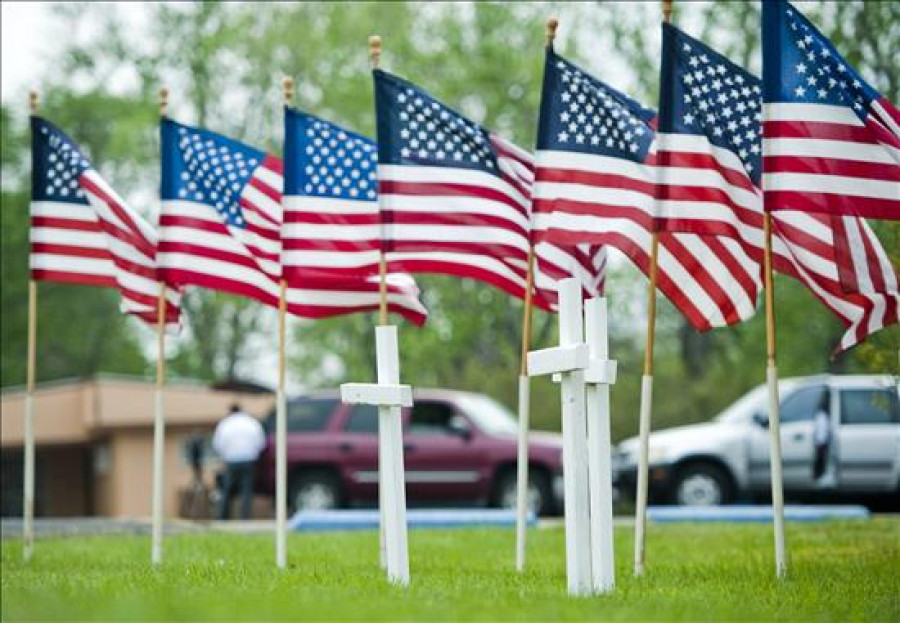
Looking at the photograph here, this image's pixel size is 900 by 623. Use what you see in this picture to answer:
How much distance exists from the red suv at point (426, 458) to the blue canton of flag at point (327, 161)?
1159 cm

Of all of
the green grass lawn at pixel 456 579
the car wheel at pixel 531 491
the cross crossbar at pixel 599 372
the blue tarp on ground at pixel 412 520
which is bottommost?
the green grass lawn at pixel 456 579

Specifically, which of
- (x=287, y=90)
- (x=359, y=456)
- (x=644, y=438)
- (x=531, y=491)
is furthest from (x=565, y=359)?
(x=359, y=456)

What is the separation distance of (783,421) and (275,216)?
451 inches

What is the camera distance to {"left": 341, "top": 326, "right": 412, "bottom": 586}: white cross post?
12.2 metres

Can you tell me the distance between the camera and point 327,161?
51.0 feet

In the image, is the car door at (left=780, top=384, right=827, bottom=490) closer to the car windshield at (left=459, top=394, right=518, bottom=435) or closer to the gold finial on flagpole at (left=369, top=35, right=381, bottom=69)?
the car windshield at (left=459, top=394, right=518, bottom=435)

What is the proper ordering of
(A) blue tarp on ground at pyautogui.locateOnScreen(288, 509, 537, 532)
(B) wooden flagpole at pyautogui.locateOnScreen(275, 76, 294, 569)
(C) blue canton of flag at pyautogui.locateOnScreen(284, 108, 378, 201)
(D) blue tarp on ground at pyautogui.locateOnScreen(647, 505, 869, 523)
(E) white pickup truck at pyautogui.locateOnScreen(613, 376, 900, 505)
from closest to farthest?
1. (B) wooden flagpole at pyautogui.locateOnScreen(275, 76, 294, 569)
2. (C) blue canton of flag at pyautogui.locateOnScreen(284, 108, 378, 201)
3. (A) blue tarp on ground at pyautogui.locateOnScreen(288, 509, 537, 532)
4. (D) blue tarp on ground at pyautogui.locateOnScreen(647, 505, 869, 523)
5. (E) white pickup truck at pyautogui.locateOnScreen(613, 376, 900, 505)

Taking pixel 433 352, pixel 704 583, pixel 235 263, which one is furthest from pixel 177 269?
pixel 433 352

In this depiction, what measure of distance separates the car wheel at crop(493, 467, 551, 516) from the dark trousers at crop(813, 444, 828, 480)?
3885mm

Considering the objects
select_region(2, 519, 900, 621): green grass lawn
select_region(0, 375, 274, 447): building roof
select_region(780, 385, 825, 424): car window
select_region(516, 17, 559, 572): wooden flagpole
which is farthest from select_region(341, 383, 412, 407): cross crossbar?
select_region(0, 375, 274, 447): building roof

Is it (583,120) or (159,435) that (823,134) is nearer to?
(583,120)

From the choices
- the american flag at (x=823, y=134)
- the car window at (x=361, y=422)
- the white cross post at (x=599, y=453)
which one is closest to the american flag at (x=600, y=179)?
the american flag at (x=823, y=134)

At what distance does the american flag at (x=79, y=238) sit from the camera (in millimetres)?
16984

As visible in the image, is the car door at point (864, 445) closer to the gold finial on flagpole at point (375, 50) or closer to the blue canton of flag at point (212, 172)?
the blue canton of flag at point (212, 172)
